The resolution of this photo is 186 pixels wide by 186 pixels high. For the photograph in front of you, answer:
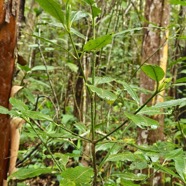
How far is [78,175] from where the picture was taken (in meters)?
0.83

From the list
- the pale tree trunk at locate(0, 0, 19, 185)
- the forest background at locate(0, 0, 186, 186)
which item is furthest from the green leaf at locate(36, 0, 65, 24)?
the pale tree trunk at locate(0, 0, 19, 185)

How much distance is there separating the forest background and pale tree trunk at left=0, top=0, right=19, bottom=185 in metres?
0.07

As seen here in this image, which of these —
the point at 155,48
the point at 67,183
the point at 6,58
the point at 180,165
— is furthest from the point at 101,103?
the point at 67,183

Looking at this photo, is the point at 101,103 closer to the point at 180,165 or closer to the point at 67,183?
the point at 180,165

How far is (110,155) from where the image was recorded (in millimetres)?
966

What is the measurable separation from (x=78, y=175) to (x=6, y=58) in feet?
1.51

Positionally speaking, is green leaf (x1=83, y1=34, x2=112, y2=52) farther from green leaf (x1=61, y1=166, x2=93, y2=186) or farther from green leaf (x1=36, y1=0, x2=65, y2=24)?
green leaf (x1=61, y1=166, x2=93, y2=186)

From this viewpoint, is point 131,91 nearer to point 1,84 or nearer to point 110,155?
point 110,155

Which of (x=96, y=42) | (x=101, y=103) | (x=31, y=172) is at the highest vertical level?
(x=96, y=42)

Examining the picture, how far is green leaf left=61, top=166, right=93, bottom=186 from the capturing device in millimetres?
807

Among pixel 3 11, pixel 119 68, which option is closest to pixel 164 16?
pixel 3 11

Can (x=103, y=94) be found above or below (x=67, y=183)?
above

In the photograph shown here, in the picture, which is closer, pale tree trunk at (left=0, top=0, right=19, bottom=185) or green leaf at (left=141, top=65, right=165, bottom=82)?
green leaf at (left=141, top=65, right=165, bottom=82)

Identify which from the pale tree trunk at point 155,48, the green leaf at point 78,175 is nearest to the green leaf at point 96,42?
the green leaf at point 78,175
